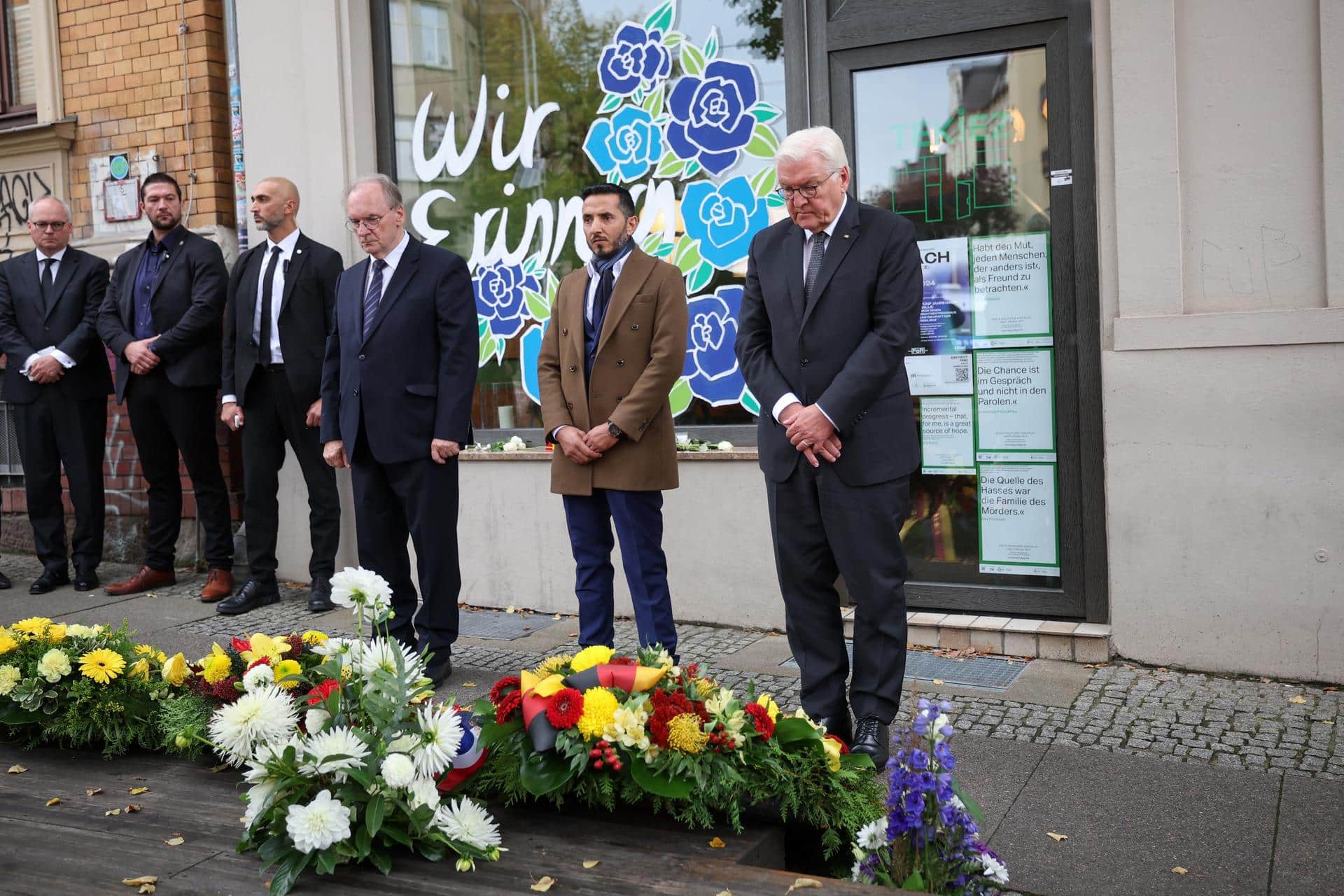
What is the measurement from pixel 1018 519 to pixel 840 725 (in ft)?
6.75

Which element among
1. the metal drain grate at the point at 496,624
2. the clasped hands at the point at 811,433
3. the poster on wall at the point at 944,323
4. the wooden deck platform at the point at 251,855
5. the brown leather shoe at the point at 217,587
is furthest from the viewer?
the brown leather shoe at the point at 217,587

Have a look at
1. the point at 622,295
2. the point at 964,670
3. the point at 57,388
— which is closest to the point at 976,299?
the point at 964,670

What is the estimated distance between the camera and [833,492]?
3.99 metres

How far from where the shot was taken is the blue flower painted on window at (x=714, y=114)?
6383mm

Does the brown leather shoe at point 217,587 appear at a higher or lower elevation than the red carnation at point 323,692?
lower

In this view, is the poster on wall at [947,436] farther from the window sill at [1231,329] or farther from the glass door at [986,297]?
the window sill at [1231,329]

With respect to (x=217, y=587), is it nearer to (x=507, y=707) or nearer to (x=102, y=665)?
(x=102, y=665)

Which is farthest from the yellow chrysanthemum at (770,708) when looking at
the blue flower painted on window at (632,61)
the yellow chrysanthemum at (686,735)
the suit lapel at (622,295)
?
the blue flower painted on window at (632,61)

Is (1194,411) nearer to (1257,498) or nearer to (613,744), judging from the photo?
(1257,498)

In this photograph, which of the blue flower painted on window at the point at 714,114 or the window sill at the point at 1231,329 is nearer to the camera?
the window sill at the point at 1231,329

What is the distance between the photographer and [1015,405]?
5.76 m

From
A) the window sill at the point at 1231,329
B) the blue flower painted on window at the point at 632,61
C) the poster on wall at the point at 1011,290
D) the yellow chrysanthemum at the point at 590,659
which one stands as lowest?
the yellow chrysanthemum at the point at 590,659

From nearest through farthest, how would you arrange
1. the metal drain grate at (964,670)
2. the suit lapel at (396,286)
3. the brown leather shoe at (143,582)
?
the metal drain grate at (964,670)
the suit lapel at (396,286)
the brown leather shoe at (143,582)

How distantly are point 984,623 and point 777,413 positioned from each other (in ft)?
7.09
